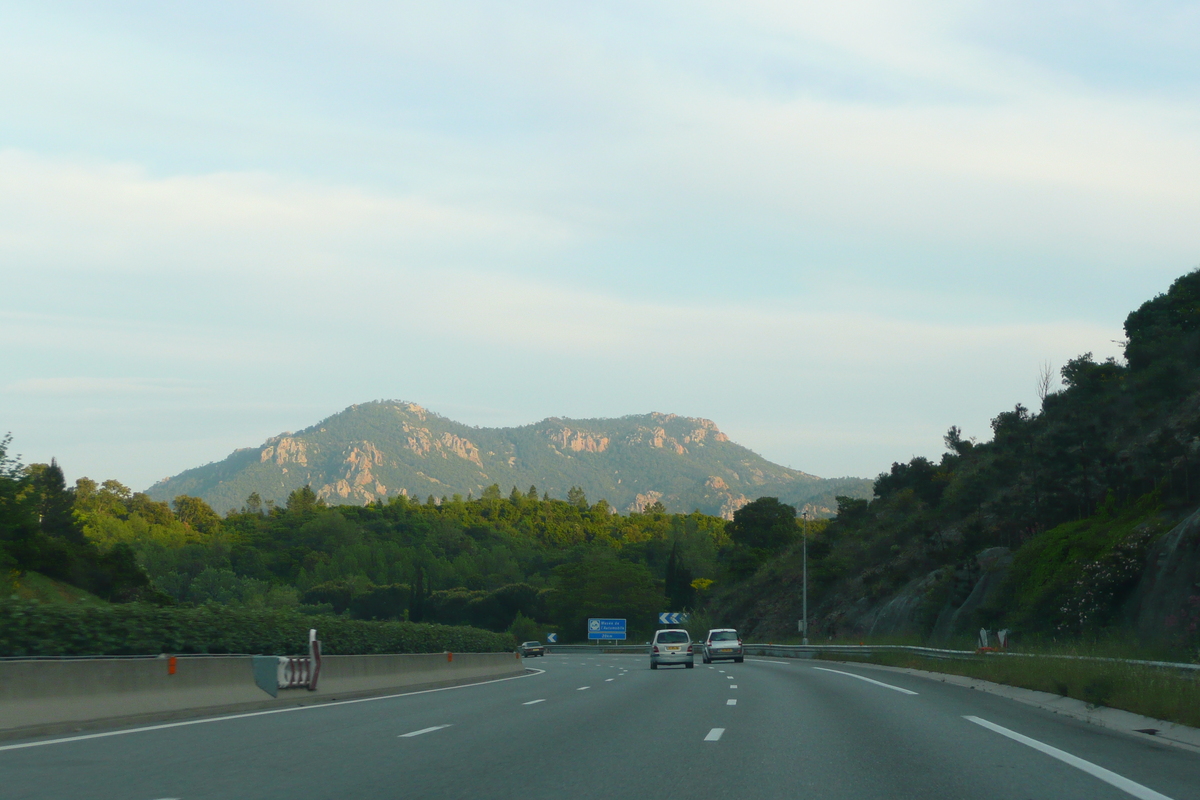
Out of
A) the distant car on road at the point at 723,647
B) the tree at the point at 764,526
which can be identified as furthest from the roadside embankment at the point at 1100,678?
the tree at the point at 764,526

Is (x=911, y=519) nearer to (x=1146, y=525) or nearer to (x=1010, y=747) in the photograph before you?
(x=1146, y=525)

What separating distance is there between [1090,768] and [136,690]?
12.4 meters

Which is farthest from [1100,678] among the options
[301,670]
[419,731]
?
[301,670]

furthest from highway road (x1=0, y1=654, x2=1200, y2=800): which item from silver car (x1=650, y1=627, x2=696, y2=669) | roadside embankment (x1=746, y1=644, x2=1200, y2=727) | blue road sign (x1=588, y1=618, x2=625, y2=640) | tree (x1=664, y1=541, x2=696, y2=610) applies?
tree (x1=664, y1=541, x2=696, y2=610)

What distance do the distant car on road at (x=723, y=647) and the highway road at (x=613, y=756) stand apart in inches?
1267

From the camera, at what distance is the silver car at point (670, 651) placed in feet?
149

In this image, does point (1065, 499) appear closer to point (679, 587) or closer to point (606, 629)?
point (606, 629)

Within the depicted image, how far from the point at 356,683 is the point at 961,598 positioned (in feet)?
118

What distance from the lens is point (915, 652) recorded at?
38.5m

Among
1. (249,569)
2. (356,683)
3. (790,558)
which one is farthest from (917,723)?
(249,569)

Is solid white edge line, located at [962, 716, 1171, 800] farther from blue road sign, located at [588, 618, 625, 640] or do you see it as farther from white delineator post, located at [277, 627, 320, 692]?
blue road sign, located at [588, 618, 625, 640]

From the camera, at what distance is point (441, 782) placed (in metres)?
10.2

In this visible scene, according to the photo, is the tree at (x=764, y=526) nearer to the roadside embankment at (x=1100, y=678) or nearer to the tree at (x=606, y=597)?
the tree at (x=606, y=597)

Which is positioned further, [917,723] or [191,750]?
[917,723]
